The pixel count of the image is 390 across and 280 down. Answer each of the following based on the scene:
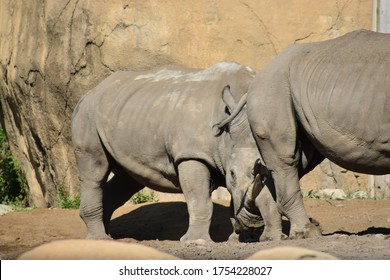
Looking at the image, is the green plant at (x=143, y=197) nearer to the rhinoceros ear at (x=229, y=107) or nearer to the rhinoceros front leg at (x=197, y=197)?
the rhinoceros front leg at (x=197, y=197)

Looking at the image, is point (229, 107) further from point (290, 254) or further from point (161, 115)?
point (290, 254)

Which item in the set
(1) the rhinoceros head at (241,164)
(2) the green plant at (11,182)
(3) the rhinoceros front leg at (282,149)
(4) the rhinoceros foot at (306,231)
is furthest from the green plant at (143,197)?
(4) the rhinoceros foot at (306,231)

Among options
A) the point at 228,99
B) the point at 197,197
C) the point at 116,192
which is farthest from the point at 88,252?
the point at 116,192

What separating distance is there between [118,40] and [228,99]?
3.71m

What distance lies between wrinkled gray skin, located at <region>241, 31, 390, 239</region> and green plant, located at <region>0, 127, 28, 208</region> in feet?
20.9

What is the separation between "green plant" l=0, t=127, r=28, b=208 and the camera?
1617 centimetres

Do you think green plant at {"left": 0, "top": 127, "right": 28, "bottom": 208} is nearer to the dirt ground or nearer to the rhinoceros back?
the dirt ground

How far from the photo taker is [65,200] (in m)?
14.3

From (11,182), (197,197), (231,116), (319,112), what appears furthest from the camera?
(11,182)

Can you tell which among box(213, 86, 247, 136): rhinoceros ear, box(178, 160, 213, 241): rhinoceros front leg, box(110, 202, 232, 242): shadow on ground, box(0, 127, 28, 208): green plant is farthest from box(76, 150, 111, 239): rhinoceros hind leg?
box(0, 127, 28, 208): green plant

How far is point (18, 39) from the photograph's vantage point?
15812 millimetres

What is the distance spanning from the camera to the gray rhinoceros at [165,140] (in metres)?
10.9

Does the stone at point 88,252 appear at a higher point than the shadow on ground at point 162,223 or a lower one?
higher

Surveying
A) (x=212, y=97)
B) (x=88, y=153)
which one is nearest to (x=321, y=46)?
(x=212, y=97)
